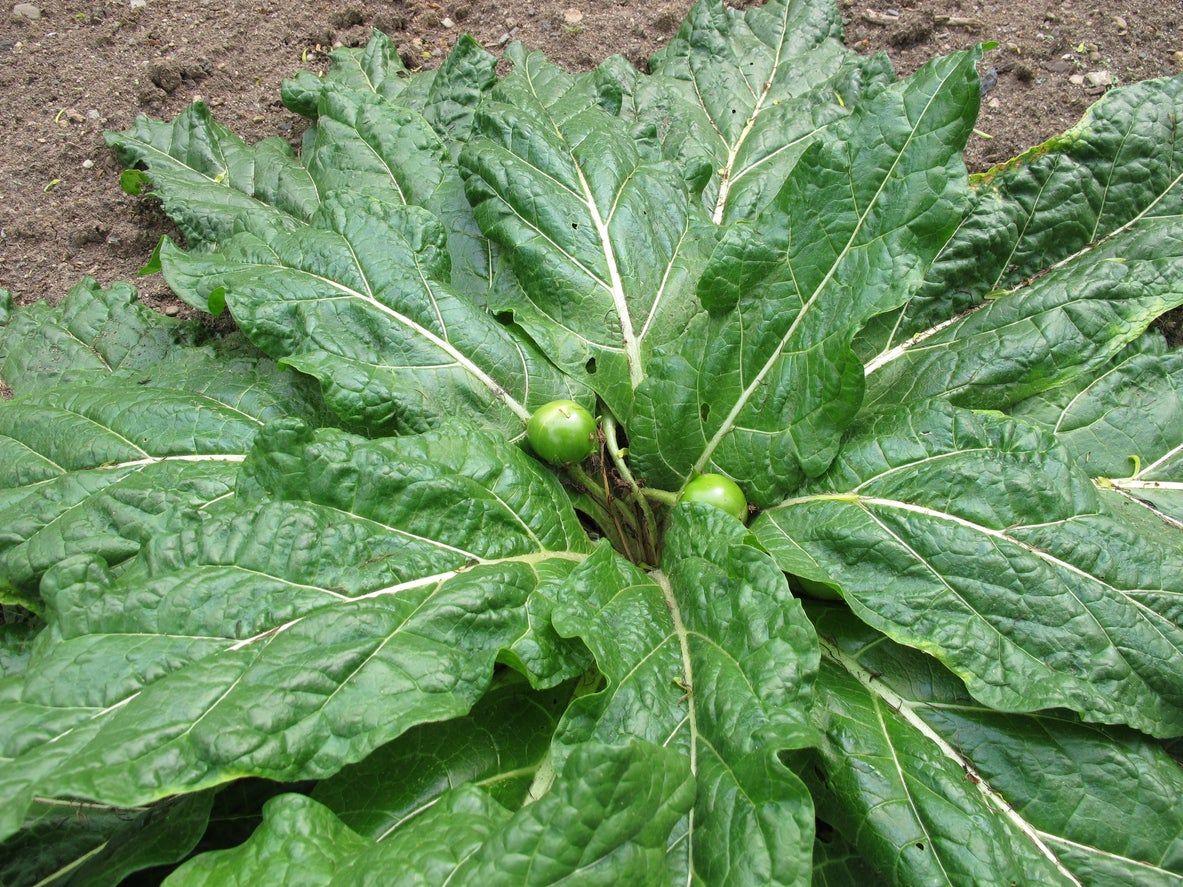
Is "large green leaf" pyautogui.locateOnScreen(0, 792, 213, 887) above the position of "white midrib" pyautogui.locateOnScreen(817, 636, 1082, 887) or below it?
below

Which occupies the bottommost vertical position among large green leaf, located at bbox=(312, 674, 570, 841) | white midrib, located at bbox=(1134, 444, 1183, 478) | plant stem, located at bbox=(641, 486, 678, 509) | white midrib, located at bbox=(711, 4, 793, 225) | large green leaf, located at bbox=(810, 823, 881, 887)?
large green leaf, located at bbox=(810, 823, 881, 887)

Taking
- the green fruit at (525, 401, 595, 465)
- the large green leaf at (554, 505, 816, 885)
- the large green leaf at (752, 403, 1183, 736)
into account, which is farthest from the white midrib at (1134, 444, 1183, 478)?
the green fruit at (525, 401, 595, 465)

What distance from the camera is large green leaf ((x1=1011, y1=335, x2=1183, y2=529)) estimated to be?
273cm

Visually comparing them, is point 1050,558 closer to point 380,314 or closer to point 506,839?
point 506,839

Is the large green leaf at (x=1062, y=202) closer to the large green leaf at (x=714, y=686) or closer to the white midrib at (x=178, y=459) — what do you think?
the large green leaf at (x=714, y=686)

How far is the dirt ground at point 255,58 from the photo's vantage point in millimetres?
4027

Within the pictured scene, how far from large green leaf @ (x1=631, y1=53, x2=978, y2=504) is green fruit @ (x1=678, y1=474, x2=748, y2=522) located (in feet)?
0.28

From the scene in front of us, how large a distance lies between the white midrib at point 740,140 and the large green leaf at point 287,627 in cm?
153

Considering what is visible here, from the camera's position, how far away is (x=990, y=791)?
7.39ft

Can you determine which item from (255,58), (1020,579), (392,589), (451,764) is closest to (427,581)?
(392,589)

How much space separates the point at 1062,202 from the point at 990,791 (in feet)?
6.42

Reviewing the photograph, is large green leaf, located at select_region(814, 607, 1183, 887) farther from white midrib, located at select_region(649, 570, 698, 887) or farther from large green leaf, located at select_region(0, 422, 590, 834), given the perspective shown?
large green leaf, located at select_region(0, 422, 590, 834)

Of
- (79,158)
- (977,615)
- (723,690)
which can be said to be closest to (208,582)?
(723,690)

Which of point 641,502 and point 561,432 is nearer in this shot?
point 561,432
